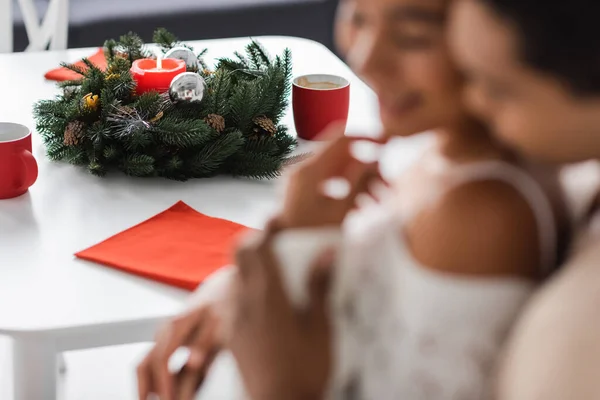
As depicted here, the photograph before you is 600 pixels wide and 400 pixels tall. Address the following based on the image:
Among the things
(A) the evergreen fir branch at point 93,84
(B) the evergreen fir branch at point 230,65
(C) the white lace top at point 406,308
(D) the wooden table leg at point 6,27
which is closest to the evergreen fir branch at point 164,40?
(B) the evergreen fir branch at point 230,65

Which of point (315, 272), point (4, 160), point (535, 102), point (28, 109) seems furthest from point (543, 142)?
point (28, 109)

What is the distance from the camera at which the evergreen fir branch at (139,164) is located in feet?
4.21

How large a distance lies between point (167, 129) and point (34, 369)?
16.4 inches

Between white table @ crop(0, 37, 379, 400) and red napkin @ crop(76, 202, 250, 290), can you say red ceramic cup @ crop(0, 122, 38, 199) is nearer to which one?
white table @ crop(0, 37, 379, 400)

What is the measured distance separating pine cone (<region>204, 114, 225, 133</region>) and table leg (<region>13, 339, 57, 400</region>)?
1.45 ft

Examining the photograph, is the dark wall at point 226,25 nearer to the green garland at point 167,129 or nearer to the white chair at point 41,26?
the white chair at point 41,26

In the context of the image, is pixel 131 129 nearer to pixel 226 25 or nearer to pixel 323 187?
pixel 323 187

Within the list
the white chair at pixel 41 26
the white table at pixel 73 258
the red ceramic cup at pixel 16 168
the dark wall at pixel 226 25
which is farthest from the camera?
the dark wall at pixel 226 25

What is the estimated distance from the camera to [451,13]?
0.43 metres

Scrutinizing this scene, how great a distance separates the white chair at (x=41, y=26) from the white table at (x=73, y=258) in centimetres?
87

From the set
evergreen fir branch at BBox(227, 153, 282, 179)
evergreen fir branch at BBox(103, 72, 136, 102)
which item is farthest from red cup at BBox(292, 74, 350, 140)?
evergreen fir branch at BBox(103, 72, 136, 102)

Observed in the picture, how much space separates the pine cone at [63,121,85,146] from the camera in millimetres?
1313

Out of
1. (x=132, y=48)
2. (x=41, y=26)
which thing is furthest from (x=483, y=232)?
(x=41, y=26)

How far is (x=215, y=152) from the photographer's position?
1297 mm
